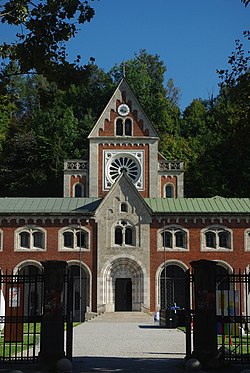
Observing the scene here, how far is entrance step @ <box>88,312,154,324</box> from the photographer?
44188 millimetres

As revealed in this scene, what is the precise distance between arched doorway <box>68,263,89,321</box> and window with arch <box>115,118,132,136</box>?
44.9 ft

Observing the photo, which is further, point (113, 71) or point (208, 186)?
point (113, 71)

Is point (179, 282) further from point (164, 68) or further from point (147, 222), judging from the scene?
point (164, 68)

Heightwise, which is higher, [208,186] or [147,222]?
[208,186]

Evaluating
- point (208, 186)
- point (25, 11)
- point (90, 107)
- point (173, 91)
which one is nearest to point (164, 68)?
point (173, 91)

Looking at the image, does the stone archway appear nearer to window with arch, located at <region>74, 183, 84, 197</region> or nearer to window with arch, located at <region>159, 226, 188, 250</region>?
window with arch, located at <region>159, 226, 188, 250</region>

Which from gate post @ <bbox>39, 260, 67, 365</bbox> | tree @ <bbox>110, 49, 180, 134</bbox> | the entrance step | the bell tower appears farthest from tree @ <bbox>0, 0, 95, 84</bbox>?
tree @ <bbox>110, 49, 180, 134</bbox>

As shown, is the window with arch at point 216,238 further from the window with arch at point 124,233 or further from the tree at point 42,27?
the tree at point 42,27

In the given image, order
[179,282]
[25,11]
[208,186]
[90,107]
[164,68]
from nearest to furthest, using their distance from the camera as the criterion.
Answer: [25,11] < [179,282] < [208,186] < [90,107] < [164,68]

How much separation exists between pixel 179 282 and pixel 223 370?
1254 inches

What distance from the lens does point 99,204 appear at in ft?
161

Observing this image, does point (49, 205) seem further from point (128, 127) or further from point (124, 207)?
point (128, 127)

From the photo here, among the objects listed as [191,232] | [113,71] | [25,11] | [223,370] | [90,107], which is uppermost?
[113,71]

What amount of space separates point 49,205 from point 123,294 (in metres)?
9.11
